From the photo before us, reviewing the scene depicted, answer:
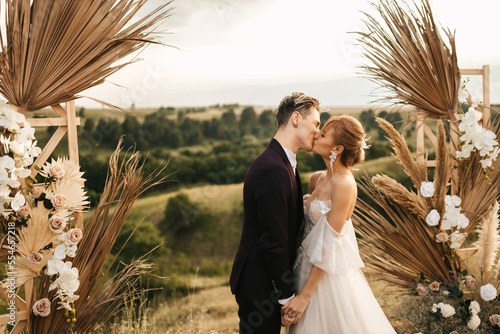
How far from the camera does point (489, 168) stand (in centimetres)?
349

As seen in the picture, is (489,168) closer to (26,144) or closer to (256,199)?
(256,199)

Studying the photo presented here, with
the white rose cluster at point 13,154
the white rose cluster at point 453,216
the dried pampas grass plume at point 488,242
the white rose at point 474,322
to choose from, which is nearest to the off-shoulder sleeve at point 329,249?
the white rose cluster at point 453,216

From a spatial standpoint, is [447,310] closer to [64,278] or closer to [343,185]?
[343,185]

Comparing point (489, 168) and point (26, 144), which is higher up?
point (26, 144)

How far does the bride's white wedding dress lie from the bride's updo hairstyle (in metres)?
0.33

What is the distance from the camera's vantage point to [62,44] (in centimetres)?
273

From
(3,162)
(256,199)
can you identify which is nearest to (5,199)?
(3,162)

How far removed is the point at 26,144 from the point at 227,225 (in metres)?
13.7

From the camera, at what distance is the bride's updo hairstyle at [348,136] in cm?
260

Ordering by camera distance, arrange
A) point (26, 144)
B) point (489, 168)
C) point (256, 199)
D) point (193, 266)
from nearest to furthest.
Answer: point (256, 199), point (26, 144), point (489, 168), point (193, 266)

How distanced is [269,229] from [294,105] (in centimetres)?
78

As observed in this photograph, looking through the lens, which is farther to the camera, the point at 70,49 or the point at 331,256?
the point at 70,49

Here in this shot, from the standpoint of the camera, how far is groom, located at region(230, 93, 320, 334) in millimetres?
2375

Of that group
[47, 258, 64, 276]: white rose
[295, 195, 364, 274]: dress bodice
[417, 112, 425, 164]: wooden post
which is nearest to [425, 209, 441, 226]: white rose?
[417, 112, 425, 164]: wooden post
